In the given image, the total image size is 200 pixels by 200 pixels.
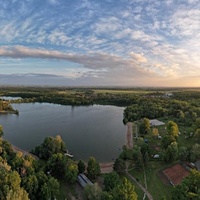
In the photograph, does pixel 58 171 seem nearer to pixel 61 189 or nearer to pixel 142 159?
pixel 61 189

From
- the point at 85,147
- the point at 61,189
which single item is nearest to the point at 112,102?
the point at 85,147

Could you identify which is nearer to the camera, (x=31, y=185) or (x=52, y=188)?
(x=31, y=185)

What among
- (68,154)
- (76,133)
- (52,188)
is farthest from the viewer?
(76,133)

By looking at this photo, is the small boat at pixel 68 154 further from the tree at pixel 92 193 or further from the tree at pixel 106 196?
the tree at pixel 106 196

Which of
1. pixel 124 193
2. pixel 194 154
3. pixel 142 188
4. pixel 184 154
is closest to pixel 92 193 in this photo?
pixel 124 193

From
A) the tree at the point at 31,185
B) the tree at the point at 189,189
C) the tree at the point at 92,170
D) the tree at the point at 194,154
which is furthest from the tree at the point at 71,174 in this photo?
the tree at the point at 194,154

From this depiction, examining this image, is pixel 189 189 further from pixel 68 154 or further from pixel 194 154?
pixel 68 154

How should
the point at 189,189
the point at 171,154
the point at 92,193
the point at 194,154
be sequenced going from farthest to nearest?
the point at 171,154
the point at 194,154
the point at 189,189
the point at 92,193

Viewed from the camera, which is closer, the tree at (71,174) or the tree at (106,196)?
the tree at (106,196)

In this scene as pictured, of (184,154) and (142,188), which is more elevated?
(184,154)

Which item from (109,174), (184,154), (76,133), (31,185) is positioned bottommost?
(76,133)

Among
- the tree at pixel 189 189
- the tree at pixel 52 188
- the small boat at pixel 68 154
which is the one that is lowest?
the small boat at pixel 68 154
